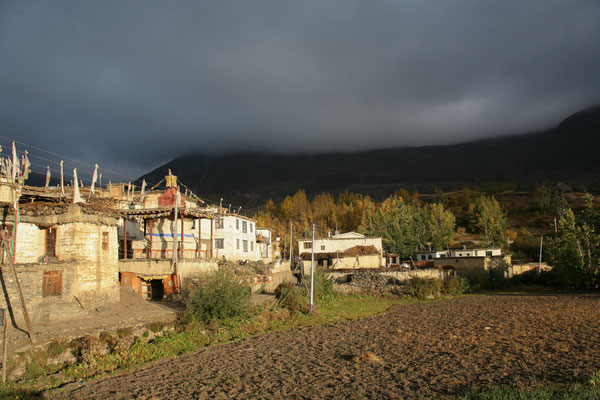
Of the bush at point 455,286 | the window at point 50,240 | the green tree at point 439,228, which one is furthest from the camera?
the green tree at point 439,228

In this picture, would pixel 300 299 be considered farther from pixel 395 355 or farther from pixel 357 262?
pixel 357 262

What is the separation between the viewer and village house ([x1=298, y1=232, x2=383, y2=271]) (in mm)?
59438

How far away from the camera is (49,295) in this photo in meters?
21.7

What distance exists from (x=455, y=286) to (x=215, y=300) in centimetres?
3212

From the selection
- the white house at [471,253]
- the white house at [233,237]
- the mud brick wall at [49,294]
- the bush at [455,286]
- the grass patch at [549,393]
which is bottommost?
the bush at [455,286]

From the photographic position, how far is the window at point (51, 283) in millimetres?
21547

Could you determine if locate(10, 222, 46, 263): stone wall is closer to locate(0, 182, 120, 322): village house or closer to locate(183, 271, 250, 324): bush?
locate(0, 182, 120, 322): village house

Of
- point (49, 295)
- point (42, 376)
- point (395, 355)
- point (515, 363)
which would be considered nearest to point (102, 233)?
point (49, 295)

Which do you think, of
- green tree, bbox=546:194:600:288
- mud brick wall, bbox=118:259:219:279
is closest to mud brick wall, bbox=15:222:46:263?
mud brick wall, bbox=118:259:219:279

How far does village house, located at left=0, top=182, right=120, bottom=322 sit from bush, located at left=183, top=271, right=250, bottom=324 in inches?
215

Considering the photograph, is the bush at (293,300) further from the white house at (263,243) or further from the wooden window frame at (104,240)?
the white house at (263,243)

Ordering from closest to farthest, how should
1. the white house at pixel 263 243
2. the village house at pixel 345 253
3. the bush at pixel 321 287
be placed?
the bush at pixel 321 287 < the village house at pixel 345 253 < the white house at pixel 263 243

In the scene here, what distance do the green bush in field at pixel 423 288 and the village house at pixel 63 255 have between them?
102 ft

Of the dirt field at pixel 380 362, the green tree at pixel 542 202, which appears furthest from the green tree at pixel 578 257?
the green tree at pixel 542 202
